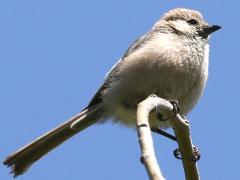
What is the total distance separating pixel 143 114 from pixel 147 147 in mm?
487

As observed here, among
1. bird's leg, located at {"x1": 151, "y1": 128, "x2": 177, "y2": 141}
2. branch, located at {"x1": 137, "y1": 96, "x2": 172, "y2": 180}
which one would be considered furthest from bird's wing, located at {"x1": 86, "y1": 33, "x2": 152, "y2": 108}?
branch, located at {"x1": 137, "y1": 96, "x2": 172, "y2": 180}

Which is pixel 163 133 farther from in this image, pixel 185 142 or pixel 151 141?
pixel 151 141

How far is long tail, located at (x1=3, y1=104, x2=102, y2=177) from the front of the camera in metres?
4.65

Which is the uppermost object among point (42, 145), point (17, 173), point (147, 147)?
point (42, 145)

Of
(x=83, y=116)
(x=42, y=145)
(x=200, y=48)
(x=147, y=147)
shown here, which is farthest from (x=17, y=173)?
(x=147, y=147)

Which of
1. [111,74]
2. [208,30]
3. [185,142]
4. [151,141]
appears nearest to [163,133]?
[111,74]

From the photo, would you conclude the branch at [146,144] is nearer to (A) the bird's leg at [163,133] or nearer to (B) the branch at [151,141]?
(B) the branch at [151,141]

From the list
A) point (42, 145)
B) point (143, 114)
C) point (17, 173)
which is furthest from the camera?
point (42, 145)

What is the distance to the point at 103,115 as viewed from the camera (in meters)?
5.45

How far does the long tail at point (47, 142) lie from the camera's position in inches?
183

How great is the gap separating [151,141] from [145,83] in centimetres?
280

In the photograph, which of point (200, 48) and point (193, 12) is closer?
point (200, 48)

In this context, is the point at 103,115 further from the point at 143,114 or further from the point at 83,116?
the point at 143,114

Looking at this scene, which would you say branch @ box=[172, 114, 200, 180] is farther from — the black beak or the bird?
the black beak
